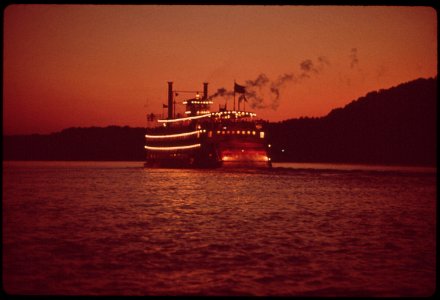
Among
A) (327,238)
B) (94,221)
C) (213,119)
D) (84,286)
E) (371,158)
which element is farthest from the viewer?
(371,158)

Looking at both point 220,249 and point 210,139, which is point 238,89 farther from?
point 220,249

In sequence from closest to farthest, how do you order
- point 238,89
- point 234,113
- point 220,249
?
point 220,249 → point 238,89 → point 234,113

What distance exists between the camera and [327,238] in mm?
19031

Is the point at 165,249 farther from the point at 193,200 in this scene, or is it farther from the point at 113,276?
the point at 193,200

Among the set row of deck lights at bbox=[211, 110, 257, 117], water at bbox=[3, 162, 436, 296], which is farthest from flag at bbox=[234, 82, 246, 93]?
water at bbox=[3, 162, 436, 296]

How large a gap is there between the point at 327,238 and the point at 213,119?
55.5 meters

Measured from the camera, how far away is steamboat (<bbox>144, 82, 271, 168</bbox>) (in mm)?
68312

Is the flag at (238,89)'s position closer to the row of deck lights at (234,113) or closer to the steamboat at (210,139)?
the steamboat at (210,139)

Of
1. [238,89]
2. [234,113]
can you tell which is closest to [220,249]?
[238,89]

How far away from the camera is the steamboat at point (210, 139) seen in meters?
68.3

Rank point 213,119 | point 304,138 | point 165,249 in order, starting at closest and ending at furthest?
1. point 165,249
2. point 213,119
3. point 304,138

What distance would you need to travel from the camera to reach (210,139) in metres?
70.4

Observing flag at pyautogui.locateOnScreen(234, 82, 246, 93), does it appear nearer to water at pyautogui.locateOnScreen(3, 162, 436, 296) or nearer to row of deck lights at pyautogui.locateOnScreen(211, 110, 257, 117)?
row of deck lights at pyautogui.locateOnScreen(211, 110, 257, 117)

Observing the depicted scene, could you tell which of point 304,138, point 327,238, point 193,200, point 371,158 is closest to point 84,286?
point 327,238
